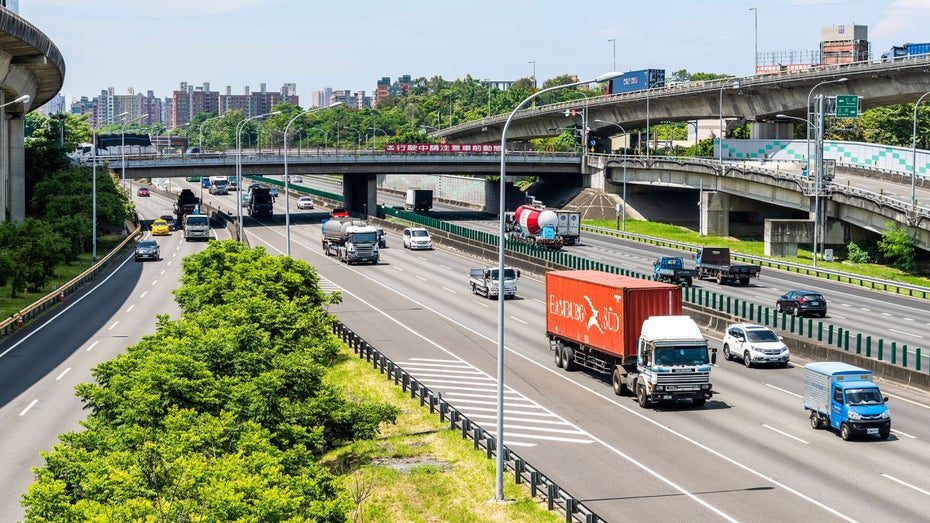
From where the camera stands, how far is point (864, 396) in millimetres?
34375

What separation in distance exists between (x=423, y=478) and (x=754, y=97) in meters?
97.2

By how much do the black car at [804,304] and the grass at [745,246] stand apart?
22.4 meters

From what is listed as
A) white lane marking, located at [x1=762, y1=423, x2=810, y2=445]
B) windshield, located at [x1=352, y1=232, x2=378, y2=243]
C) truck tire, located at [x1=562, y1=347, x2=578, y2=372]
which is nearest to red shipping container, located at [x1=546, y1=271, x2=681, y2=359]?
truck tire, located at [x1=562, y1=347, x2=578, y2=372]

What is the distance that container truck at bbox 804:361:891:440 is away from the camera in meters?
34.2

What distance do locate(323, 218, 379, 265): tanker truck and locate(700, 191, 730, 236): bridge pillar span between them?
123 ft

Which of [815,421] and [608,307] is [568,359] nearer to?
[608,307]

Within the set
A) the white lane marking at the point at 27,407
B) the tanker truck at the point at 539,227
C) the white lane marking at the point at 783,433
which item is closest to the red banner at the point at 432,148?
the tanker truck at the point at 539,227

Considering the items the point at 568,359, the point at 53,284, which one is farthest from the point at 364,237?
the point at 568,359

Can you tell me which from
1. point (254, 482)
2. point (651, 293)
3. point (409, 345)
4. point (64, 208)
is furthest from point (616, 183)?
point (254, 482)

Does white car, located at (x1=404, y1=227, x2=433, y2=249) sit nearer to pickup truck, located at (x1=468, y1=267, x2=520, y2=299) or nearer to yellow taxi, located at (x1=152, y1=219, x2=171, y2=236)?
pickup truck, located at (x1=468, y1=267, x2=520, y2=299)

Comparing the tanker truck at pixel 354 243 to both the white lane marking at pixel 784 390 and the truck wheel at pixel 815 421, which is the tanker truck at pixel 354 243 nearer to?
the white lane marking at pixel 784 390

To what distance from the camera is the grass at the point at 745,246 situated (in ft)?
276

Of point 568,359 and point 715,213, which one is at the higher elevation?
point 715,213

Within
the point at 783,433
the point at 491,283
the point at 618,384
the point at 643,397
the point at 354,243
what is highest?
the point at 354,243
